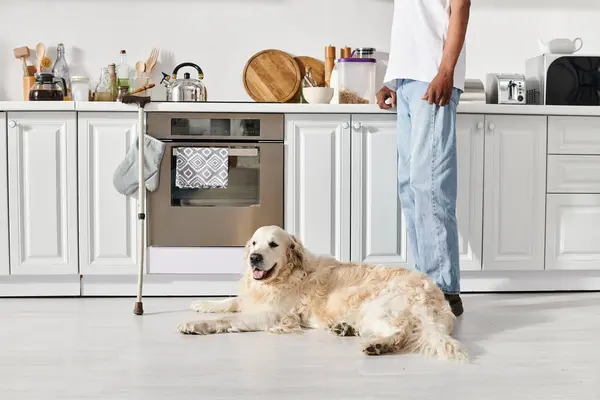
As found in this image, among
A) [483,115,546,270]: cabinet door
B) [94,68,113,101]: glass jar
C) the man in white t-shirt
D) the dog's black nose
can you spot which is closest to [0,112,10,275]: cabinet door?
[94,68,113,101]: glass jar

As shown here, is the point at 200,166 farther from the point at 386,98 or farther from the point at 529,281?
the point at 529,281

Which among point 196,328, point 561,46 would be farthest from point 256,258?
point 561,46

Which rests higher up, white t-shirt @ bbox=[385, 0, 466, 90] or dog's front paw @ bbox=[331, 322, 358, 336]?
white t-shirt @ bbox=[385, 0, 466, 90]

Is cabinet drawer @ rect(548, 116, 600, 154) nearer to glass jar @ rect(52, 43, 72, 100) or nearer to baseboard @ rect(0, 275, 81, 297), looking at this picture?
baseboard @ rect(0, 275, 81, 297)

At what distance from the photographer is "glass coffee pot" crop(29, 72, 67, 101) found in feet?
12.3

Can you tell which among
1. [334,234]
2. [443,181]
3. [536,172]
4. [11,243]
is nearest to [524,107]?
[536,172]

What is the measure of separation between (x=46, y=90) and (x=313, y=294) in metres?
1.88

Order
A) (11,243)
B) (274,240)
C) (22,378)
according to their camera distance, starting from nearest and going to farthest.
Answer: (22,378) < (274,240) < (11,243)

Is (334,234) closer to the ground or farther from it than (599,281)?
farther from it

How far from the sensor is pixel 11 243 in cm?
362

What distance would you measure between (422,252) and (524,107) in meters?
1.08

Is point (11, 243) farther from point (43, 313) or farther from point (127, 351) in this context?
point (127, 351)

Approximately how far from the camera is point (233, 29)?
4.35 m

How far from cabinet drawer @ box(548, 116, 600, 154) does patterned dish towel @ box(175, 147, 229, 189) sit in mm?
1686
